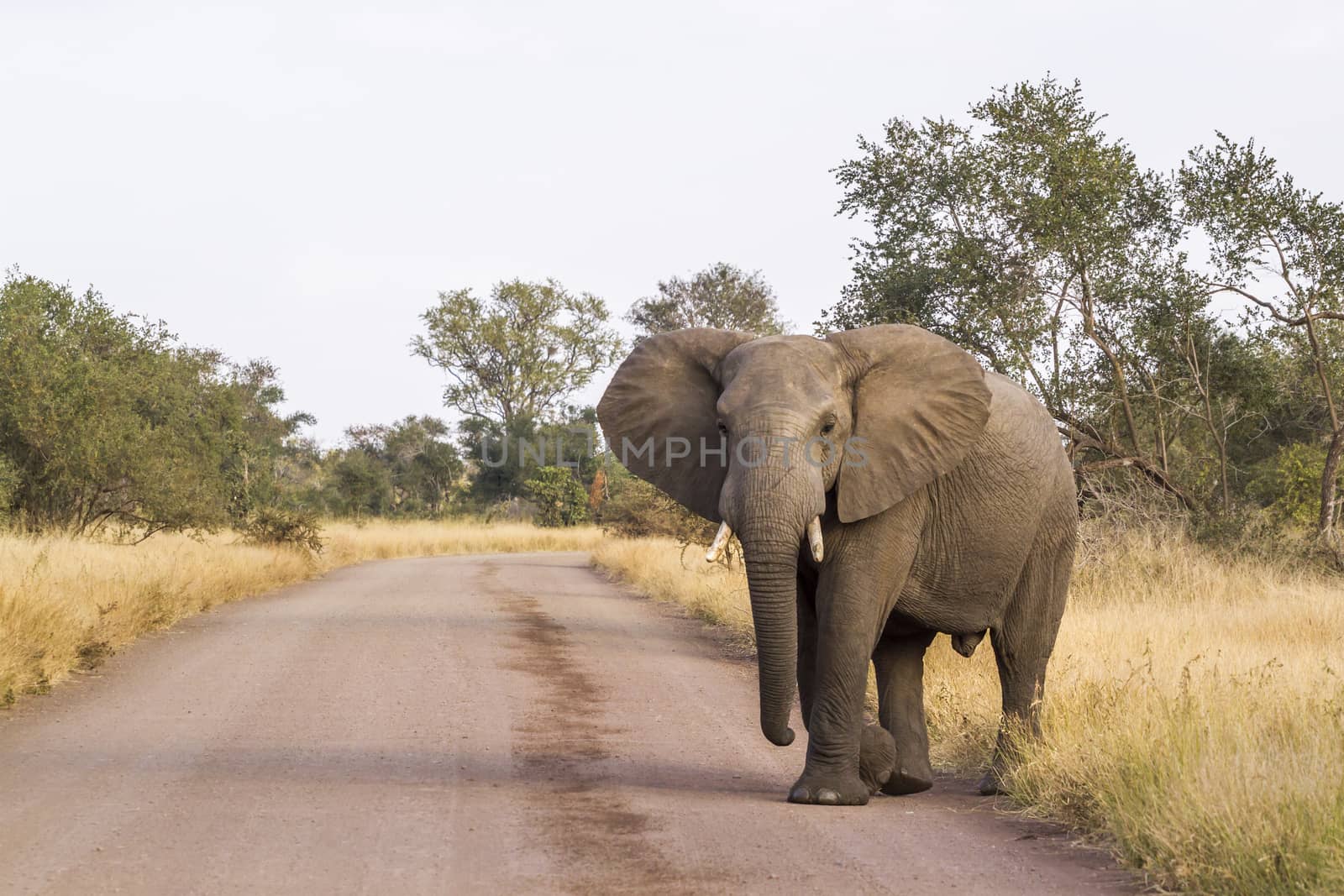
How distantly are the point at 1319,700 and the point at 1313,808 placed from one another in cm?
Result: 304

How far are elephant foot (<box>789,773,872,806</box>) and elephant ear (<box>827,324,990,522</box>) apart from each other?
4.21 ft

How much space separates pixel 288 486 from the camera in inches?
2128

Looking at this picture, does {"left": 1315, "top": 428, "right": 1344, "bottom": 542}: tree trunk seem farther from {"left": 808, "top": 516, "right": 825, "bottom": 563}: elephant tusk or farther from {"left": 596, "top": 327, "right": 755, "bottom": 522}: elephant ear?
{"left": 808, "top": 516, "right": 825, "bottom": 563}: elephant tusk

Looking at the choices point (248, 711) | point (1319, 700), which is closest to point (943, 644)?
point (1319, 700)

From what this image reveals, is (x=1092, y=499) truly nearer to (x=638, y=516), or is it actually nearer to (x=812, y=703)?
(x=812, y=703)

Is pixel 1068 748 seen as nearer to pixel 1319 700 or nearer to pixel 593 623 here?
pixel 1319 700

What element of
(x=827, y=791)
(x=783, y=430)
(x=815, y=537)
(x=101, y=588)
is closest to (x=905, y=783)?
(x=827, y=791)

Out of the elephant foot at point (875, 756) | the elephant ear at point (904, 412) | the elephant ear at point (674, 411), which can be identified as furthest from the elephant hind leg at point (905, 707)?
the elephant ear at point (674, 411)

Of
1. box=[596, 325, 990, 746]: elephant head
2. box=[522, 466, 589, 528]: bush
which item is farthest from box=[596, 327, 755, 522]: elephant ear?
box=[522, 466, 589, 528]: bush

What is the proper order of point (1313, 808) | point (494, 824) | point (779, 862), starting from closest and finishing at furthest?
point (1313, 808)
point (779, 862)
point (494, 824)

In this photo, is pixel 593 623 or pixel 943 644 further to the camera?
pixel 593 623

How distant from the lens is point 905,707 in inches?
311

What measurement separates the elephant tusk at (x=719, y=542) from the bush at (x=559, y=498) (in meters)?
47.2

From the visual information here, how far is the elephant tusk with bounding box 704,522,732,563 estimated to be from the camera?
6457 millimetres
